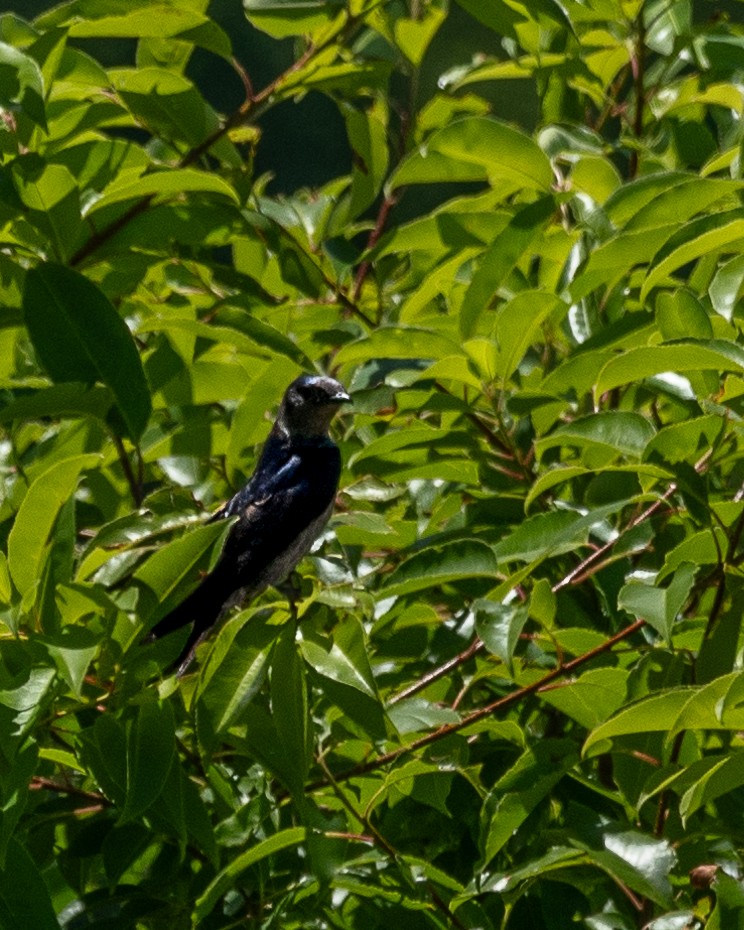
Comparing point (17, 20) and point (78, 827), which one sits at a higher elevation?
point (17, 20)

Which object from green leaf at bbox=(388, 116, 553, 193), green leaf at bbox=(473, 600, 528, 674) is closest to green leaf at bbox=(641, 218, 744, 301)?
green leaf at bbox=(388, 116, 553, 193)

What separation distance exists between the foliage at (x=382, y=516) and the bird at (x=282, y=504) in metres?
0.07

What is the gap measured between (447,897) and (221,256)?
3823 mm

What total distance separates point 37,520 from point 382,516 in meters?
0.51

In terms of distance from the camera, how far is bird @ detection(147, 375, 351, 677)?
204 cm

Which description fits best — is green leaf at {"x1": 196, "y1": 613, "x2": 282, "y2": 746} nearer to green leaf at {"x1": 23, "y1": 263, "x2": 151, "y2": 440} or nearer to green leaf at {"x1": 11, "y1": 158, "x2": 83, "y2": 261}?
green leaf at {"x1": 23, "y1": 263, "x2": 151, "y2": 440}

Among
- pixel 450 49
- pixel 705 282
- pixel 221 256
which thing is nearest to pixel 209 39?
pixel 705 282

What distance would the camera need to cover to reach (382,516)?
1.81 metres

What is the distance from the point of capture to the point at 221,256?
204 inches

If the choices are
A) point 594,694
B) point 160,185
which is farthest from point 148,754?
point 160,185

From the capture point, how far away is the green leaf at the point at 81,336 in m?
1.67

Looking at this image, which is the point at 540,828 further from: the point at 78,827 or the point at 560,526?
the point at 78,827

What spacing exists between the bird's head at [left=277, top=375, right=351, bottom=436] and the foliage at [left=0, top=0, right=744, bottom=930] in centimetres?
4

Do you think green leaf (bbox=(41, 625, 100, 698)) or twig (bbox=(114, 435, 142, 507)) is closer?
green leaf (bbox=(41, 625, 100, 698))
